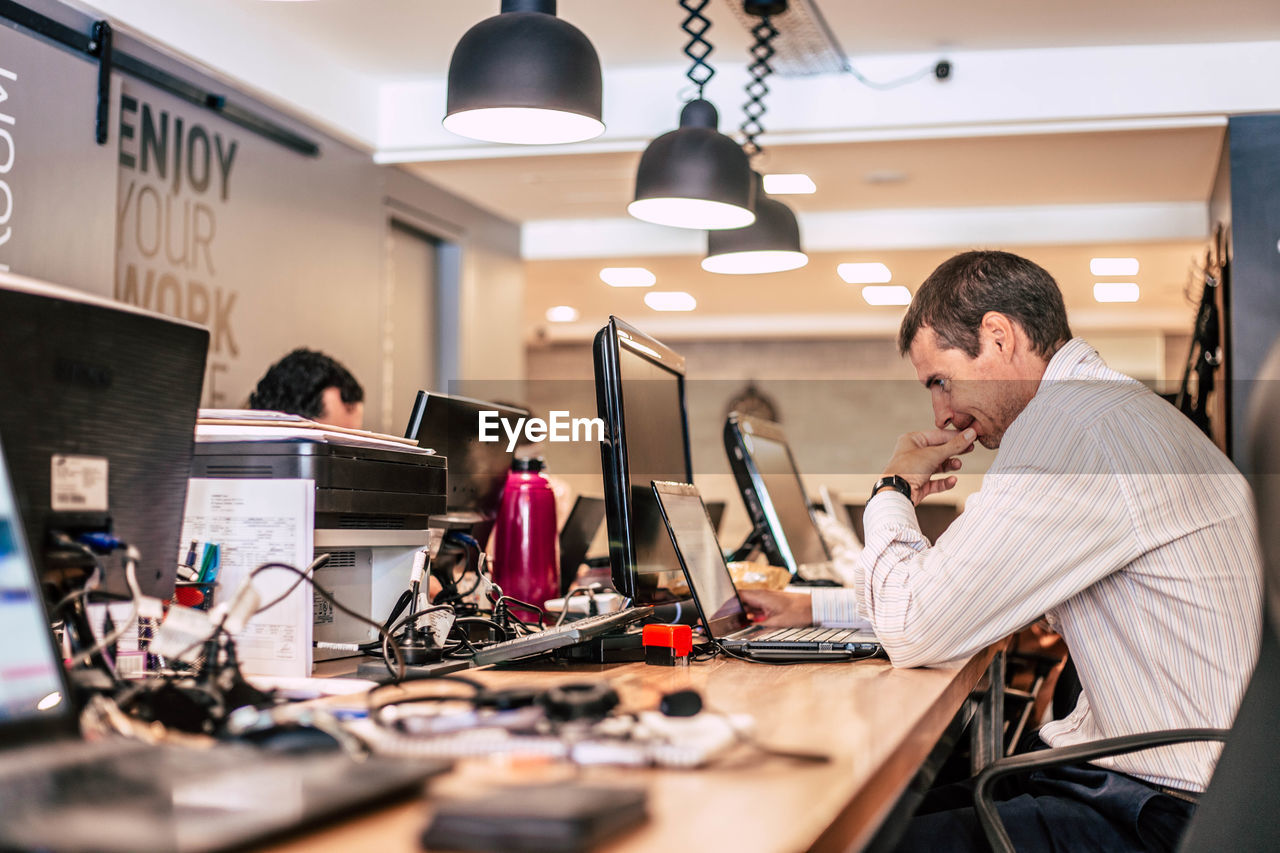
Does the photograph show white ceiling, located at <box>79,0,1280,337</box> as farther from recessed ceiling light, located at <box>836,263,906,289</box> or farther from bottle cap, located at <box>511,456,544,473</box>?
bottle cap, located at <box>511,456,544,473</box>

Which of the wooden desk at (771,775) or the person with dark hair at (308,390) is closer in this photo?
the wooden desk at (771,775)

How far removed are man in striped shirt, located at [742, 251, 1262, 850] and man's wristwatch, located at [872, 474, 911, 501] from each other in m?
0.16

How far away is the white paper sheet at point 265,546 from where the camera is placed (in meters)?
1.45

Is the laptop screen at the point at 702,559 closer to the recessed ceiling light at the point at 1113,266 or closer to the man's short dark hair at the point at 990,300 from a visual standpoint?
the man's short dark hair at the point at 990,300

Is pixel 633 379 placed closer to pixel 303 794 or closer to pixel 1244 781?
pixel 1244 781

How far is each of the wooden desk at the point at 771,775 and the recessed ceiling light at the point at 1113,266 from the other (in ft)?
21.6

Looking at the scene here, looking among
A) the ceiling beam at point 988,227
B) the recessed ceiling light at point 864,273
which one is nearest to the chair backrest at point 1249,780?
the ceiling beam at point 988,227

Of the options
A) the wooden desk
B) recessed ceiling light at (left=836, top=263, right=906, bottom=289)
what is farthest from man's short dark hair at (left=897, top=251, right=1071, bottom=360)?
recessed ceiling light at (left=836, top=263, right=906, bottom=289)

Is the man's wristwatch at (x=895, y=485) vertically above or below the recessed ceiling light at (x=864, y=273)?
below

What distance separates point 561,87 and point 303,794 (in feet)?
6.09

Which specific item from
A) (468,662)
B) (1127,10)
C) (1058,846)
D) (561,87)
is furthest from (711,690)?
(1127,10)

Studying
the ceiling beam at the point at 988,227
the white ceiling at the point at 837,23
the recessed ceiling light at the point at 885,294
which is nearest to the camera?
the white ceiling at the point at 837,23

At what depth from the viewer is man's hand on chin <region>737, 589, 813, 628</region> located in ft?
6.85

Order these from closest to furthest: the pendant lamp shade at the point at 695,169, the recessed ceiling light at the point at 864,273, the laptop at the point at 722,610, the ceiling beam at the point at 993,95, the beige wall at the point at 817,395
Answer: the laptop at the point at 722,610 → the pendant lamp shade at the point at 695,169 → the ceiling beam at the point at 993,95 → the recessed ceiling light at the point at 864,273 → the beige wall at the point at 817,395
